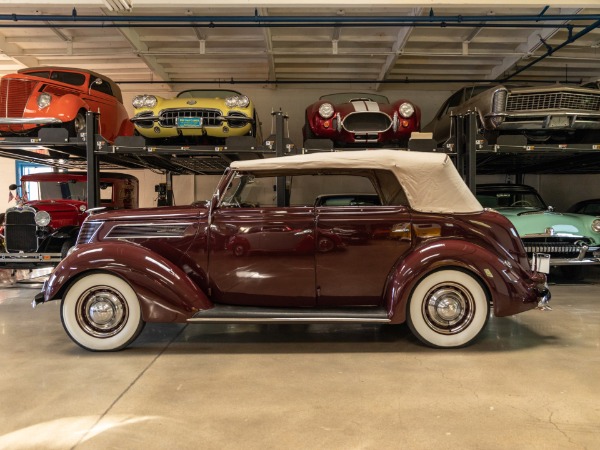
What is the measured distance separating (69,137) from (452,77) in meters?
8.04

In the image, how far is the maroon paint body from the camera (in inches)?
127

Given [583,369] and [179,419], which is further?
[583,369]

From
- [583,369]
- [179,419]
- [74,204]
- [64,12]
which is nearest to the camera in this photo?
[179,419]

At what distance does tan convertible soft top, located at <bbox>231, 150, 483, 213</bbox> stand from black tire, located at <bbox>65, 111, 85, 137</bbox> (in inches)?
139

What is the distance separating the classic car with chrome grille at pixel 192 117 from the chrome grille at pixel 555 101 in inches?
139

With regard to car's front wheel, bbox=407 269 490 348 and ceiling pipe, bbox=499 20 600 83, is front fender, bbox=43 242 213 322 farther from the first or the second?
ceiling pipe, bbox=499 20 600 83

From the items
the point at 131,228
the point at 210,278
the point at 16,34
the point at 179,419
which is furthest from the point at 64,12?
the point at 179,419

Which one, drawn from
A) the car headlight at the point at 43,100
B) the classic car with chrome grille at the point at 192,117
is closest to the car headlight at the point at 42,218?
the car headlight at the point at 43,100

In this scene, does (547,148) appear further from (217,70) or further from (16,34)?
(16,34)

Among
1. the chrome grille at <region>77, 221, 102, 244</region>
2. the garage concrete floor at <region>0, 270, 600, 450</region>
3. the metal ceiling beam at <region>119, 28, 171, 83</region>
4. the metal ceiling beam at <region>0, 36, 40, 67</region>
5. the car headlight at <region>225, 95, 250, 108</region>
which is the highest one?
the metal ceiling beam at <region>0, 36, 40, 67</region>

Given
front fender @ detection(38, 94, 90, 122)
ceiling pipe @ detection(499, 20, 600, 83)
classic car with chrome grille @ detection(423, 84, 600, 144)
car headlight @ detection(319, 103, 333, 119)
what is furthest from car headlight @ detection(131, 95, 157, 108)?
ceiling pipe @ detection(499, 20, 600, 83)

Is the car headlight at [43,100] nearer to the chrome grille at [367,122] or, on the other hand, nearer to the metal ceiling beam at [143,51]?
the metal ceiling beam at [143,51]

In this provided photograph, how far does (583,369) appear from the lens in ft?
9.38

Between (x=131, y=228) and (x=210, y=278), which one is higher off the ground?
(x=131, y=228)
